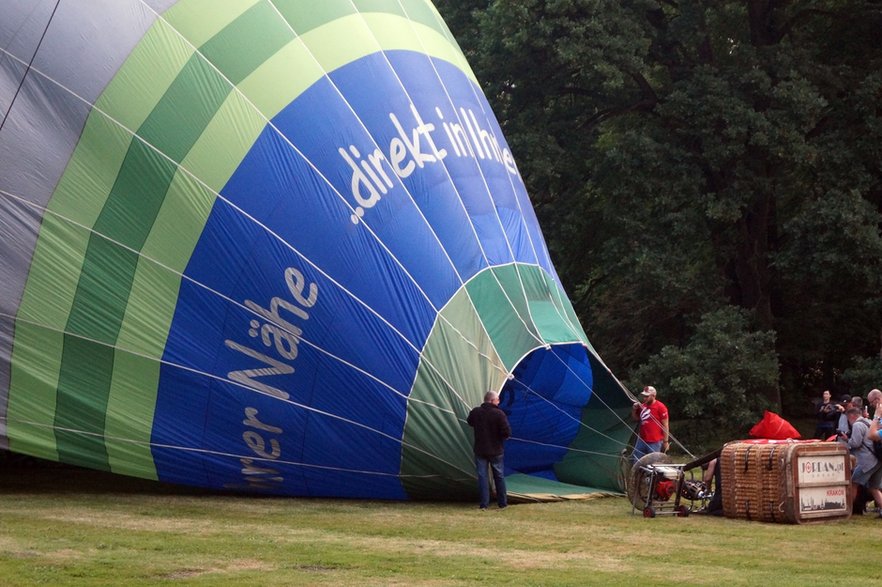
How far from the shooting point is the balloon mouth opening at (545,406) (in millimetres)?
14172

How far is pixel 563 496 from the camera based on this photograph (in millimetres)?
13305

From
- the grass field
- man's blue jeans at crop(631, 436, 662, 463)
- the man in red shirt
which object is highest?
the man in red shirt

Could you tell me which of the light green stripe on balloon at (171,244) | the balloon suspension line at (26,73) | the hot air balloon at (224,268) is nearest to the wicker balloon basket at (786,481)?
the hot air balloon at (224,268)

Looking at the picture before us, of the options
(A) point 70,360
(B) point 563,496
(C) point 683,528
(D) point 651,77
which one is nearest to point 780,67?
(D) point 651,77

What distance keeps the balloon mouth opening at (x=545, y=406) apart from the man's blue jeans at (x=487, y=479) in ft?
6.29

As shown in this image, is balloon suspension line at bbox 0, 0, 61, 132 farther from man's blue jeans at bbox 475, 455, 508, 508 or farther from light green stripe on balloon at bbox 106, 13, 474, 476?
man's blue jeans at bbox 475, 455, 508, 508

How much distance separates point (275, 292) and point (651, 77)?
53.0ft

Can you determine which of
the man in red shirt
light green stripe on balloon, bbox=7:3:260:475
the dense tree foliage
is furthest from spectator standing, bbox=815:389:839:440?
light green stripe on balloon, bbox=7:3:260:475

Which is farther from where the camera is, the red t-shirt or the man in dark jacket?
the red t-shirt

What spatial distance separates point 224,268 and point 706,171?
48.5 feet

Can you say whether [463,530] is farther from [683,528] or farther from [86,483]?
[86,483]

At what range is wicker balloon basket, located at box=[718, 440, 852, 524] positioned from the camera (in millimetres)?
11578

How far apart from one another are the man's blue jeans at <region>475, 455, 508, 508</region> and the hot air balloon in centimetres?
17

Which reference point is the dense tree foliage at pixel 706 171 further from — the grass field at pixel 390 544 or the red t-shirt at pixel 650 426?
the grass field at pixel 390 544
